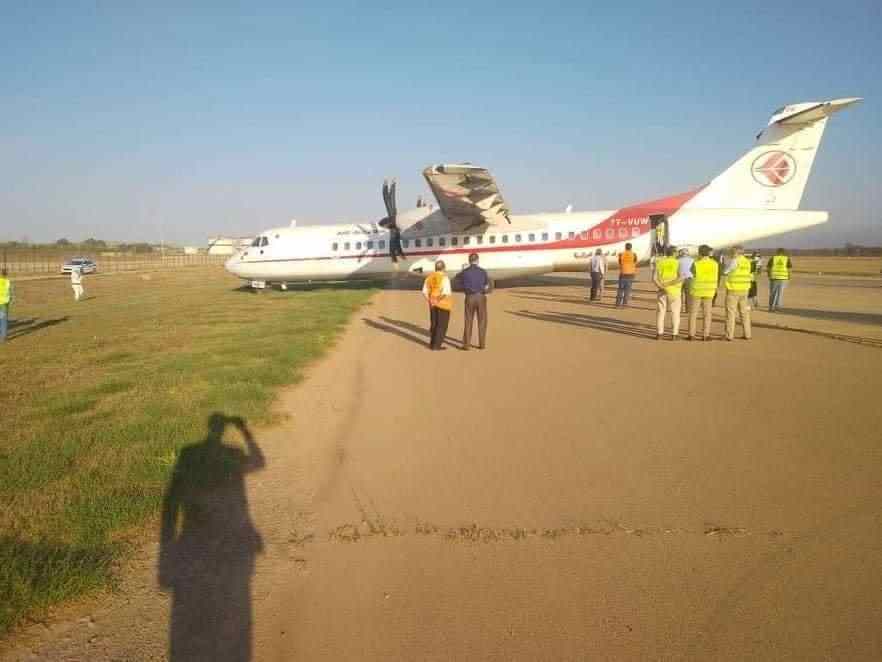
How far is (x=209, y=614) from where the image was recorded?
2453 millimetres

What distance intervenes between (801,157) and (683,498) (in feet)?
69.4

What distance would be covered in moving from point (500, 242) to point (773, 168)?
429 inches

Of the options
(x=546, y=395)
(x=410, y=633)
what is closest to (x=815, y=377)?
(x=546, y=395)

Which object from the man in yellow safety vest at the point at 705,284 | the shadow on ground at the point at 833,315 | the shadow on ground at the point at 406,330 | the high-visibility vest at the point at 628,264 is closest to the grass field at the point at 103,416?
the shadow on ground at the point at 406,330

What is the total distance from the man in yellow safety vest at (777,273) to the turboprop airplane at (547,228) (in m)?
5.73

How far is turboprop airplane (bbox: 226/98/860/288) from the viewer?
1888 centimetres

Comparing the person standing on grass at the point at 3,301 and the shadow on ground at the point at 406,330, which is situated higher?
the person standing on grass at the point at 3,301

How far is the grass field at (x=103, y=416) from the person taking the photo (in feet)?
9.30

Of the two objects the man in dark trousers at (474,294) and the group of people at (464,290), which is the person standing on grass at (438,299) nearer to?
the group of people at (464,290)

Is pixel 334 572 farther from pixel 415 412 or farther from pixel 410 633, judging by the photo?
pixel 415 412

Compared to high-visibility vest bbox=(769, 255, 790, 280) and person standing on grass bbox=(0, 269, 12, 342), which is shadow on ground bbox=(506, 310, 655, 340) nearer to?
high-visibility vest bbox=(769, 255, 790, 280)

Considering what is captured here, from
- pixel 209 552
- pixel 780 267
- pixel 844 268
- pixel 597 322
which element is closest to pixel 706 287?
pixel 597 322

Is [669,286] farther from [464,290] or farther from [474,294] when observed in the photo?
[464,290]

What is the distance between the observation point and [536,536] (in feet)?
10.1
